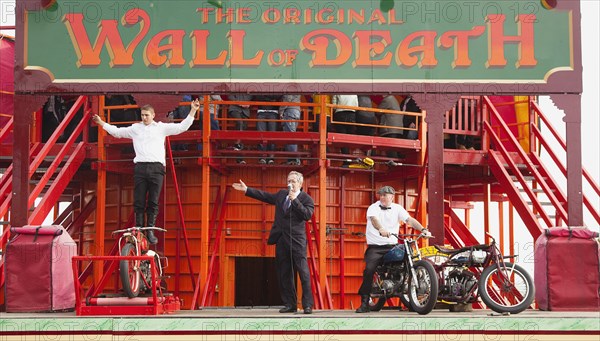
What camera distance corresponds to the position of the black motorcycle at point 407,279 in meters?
14.9

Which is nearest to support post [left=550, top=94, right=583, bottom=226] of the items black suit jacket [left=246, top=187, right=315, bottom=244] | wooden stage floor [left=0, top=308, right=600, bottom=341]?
wooden stage floor [left=0, top=308, right=600, bottom=341]

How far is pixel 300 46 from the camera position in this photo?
55.1 feet

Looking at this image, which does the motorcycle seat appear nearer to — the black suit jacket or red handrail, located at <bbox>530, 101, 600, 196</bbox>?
the black suit jacket

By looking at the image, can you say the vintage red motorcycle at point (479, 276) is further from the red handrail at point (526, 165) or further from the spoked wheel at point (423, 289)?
the red handrail at point (526, 165)

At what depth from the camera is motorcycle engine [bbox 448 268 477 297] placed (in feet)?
51.2

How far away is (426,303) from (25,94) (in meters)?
7.84

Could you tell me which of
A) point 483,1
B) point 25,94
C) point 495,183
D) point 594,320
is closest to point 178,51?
point 25,94

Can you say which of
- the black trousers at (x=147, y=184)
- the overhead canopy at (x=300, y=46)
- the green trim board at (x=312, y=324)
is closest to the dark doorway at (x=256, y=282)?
the black trousers at (x=147, y=184)

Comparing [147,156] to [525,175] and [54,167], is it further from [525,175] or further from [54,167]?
[525,175]

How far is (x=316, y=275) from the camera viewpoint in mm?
21641

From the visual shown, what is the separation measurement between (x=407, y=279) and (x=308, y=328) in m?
2.75

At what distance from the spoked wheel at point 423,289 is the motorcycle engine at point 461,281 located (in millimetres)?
772

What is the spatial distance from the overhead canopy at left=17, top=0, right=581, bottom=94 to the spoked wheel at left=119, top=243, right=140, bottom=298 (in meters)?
2.96

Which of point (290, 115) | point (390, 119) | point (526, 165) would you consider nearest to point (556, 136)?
point (526, 165)
